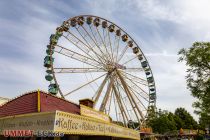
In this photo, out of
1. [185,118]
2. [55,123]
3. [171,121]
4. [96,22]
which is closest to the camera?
[55,123]

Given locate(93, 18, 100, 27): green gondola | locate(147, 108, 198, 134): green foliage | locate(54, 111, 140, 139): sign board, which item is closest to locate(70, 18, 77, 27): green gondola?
locate(93, 18, 100, 27): green gondola

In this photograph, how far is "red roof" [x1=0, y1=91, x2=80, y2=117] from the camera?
54.0 feet

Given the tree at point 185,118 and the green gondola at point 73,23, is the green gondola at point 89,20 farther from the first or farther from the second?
the tree at point 185,118

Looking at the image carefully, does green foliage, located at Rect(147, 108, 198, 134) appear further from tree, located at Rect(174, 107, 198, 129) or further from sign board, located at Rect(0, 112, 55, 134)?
sign board, located at Rect(0, 112, 55, 134)

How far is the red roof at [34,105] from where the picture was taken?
1647cm

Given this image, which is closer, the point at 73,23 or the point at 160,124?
the point at 73,23

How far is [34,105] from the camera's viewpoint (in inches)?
644

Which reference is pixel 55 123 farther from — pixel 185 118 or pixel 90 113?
pixel 185 118

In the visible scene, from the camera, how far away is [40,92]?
17031mm

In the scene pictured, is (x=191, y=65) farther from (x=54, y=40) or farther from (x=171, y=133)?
(x=171, y=133)

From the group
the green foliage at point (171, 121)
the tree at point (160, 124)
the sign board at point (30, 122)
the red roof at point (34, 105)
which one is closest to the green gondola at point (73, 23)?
the red roof at point (34, 105)

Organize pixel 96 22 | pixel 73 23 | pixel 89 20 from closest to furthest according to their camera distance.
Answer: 1. pixel 73 23
2. pixel 89 20
3. pixel 96 22

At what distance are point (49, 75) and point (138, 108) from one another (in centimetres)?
1268

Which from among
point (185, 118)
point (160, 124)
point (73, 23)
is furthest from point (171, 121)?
point (73, 23)
